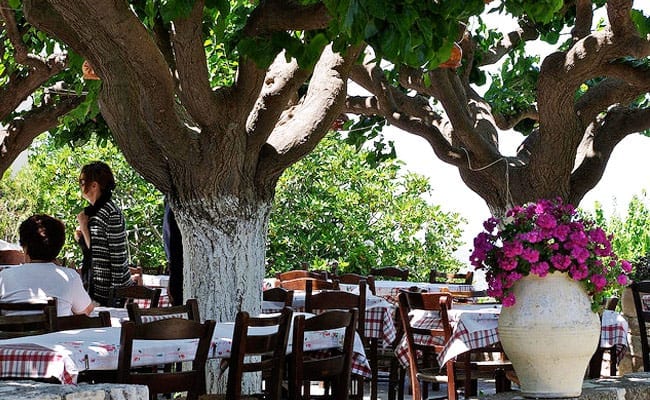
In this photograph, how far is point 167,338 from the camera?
4555 mm

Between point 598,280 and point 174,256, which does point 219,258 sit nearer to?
point 174,256

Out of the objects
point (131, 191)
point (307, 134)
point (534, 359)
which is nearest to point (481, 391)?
point (307, 134)

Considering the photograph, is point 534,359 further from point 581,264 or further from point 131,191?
point 131,191

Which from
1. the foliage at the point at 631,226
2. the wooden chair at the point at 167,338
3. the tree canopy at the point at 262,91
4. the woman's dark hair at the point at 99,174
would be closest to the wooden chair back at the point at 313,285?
the tree canopy at the point at 262,91

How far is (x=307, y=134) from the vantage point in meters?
7.28

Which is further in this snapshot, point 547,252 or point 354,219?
point 354,219

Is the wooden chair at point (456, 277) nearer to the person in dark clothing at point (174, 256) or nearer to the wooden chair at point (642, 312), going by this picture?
the wooden chair at point (642, 312)

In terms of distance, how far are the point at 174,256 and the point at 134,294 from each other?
0.83 meters

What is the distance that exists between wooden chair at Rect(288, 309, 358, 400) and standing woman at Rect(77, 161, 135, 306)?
227 cm

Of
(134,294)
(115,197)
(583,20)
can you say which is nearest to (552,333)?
(134,294)

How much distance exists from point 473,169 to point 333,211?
16.6 ft

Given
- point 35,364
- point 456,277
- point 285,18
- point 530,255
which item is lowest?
point 35,364

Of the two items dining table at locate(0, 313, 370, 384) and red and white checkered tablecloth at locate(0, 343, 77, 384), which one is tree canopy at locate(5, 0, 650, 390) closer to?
dining table at locate(0, 313, 370, 384)

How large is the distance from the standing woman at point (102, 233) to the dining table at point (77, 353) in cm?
203
